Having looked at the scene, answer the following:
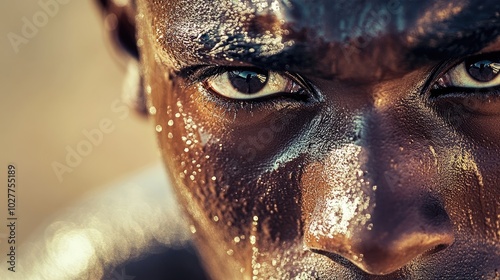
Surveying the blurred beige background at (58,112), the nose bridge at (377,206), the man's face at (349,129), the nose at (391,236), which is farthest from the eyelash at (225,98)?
the blurred beige background at (58,112)

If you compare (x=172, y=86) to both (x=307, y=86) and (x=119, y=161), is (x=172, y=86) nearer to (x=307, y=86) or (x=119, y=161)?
(x=307, y=86)

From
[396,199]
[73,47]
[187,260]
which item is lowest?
[396,199]

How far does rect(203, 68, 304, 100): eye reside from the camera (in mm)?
1393

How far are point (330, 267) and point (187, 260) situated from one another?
1.27 m

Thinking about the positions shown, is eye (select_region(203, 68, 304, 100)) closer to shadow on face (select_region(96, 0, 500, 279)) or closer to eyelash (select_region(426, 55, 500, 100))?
shadow on face (select_region(96, 0, 500, 279))

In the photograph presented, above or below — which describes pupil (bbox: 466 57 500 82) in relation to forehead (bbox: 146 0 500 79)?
below

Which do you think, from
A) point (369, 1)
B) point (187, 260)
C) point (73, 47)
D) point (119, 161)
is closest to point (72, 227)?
point (187, 260)

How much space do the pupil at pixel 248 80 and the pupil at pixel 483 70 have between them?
0.33 meters

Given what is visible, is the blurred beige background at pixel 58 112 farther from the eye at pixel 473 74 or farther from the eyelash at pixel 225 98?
the eye at pixel 473 74

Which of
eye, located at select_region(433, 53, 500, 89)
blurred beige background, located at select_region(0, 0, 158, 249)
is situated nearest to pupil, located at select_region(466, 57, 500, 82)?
eye, located at select_region(433, 53, 500, 89)

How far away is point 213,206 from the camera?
157 cm

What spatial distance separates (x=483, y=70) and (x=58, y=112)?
4247mm

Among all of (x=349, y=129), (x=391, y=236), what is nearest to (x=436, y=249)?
(x=391, y=236)

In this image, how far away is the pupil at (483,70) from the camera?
131 cm
